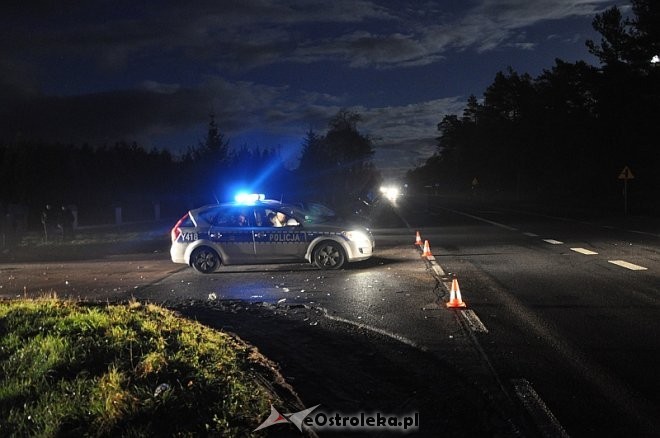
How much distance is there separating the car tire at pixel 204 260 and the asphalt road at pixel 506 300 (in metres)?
0.24

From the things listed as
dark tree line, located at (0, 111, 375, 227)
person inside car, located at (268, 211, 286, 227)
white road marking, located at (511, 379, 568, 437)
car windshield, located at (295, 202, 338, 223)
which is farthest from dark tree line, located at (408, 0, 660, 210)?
white road marking, located at (511, 379, 568, 437)

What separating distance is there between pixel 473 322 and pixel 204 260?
729 centimetres

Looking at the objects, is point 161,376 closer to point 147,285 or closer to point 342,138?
point 147,285

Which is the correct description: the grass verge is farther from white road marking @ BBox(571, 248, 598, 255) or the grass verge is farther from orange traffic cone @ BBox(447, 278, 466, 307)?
white road marking @ BBox(571, 248, 598, 255)

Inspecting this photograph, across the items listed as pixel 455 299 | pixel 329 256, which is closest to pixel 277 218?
pixel 329 256

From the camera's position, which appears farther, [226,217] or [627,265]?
[226,217]

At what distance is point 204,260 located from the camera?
14023mm

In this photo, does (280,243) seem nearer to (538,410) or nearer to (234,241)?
(234,241)

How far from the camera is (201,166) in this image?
136 feet

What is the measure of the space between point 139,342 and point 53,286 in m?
7.12

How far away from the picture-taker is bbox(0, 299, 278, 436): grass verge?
173 inches

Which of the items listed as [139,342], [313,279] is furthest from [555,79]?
[139,342]

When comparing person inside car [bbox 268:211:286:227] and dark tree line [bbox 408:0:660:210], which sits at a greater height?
dark tree line [bbox 408:0:660:210]

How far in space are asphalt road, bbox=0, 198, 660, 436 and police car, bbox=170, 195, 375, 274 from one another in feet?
1.24
